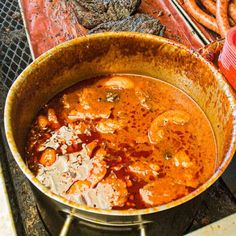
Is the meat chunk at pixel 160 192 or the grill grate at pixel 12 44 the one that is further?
the grill grate at pixel 12 44

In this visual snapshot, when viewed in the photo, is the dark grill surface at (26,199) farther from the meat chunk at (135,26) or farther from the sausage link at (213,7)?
the sausage link at (213,7)

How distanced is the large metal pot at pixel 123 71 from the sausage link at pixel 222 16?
3.44 ft

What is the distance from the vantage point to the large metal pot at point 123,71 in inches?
69.6

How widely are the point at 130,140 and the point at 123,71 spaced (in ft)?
1.97

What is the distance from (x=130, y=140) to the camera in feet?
7.05

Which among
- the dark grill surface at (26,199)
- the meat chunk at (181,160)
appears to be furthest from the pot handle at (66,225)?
the meat chunk at (181,160)

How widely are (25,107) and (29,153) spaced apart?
0.27 m

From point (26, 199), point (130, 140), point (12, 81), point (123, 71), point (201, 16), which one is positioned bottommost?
point (26, 199)

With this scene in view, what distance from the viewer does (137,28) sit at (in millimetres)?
3072

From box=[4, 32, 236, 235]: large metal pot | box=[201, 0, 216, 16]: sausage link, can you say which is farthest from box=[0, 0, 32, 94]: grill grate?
box=[201, 0, 216, 16]: sausage link

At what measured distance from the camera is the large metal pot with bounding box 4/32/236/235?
5.80 ft

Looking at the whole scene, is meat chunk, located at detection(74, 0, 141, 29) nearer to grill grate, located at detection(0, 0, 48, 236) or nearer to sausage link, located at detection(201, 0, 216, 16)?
grill grate, located at detection(0, 0, 48, 236)

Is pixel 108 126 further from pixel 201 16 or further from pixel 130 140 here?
pixel 201 16

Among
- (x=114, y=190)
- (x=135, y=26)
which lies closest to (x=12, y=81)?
(x=135, y=26)
